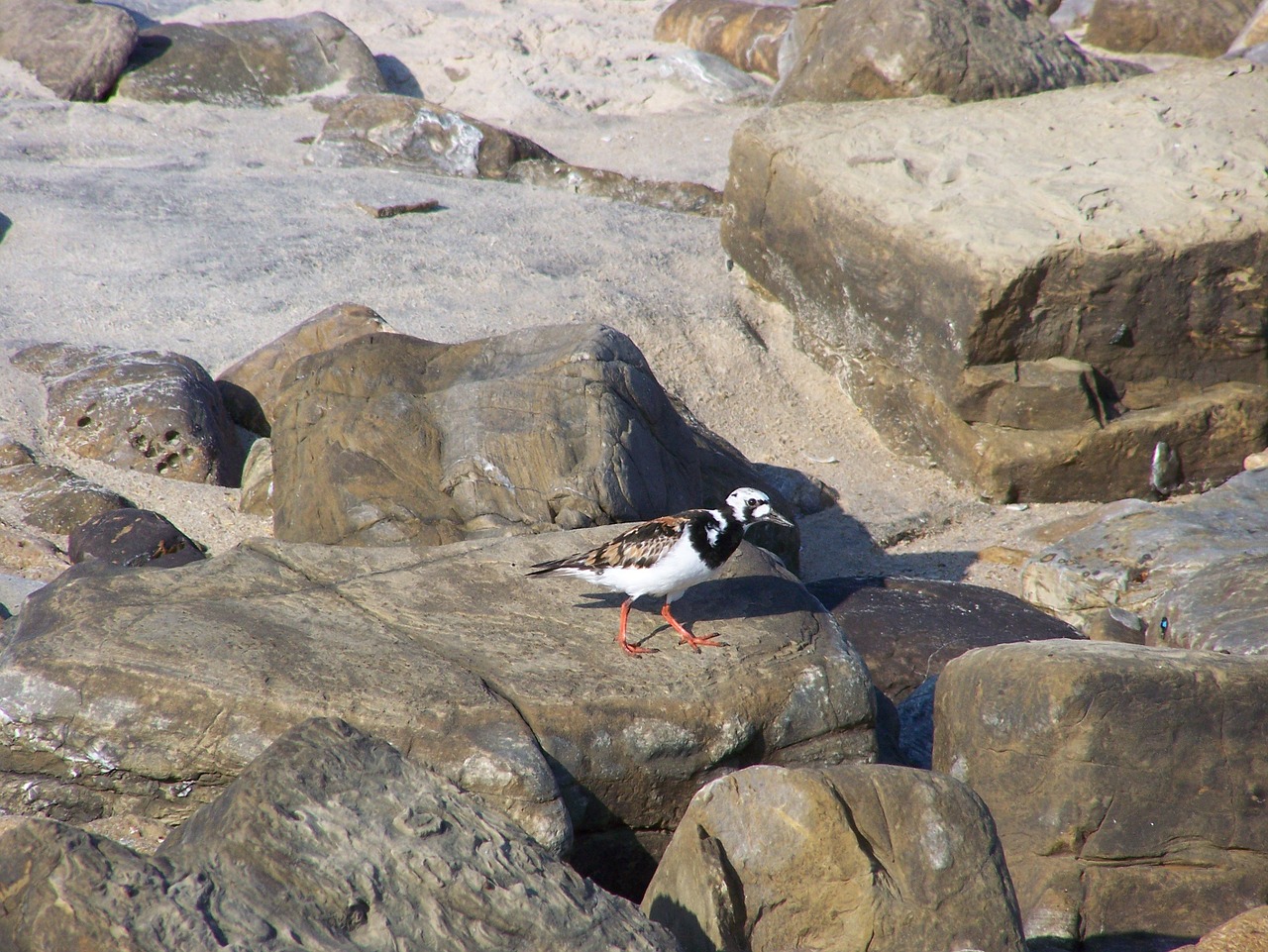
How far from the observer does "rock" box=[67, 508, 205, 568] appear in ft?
19.6

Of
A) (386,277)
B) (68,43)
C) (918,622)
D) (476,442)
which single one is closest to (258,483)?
(476,442)

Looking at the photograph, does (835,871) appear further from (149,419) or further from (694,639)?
(149,419)

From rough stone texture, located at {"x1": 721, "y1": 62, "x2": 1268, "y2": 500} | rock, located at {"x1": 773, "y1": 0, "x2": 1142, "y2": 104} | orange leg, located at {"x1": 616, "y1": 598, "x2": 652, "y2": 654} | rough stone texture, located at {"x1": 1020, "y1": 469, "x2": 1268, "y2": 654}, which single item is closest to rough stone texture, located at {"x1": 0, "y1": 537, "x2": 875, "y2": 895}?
orange leg, located at {"x1": 616, "y1": 598, "x2": 652, "y2": 654}

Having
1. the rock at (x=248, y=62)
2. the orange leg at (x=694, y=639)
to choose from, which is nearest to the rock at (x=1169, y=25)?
the rock at (x=248, y=62)

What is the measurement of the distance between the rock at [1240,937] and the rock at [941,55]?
7.98m

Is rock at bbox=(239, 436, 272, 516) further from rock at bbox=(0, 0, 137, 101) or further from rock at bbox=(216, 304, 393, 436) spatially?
rock at bbox=(0, 0, 137, 101)

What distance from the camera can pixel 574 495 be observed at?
5672mm

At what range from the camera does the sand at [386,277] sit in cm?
777

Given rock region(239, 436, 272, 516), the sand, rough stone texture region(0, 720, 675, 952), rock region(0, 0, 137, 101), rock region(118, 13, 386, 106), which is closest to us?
rough stone texture region(0, 720, 675, 952)

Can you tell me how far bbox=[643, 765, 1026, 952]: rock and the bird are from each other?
1.22 metres

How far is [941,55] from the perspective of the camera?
31.7 ft

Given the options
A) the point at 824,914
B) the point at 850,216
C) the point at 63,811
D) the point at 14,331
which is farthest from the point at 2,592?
the point at 850,216

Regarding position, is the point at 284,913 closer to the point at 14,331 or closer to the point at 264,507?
the point at 264,507

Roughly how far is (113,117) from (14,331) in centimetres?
503
